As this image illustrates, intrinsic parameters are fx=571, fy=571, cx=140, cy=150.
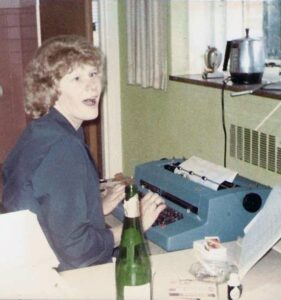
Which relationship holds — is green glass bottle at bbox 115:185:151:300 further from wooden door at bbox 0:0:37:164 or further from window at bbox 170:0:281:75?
wooden door at bbox 0:0:37:164

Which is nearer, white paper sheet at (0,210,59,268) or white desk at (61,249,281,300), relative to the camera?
white paper sheet at (0,210,59,268)

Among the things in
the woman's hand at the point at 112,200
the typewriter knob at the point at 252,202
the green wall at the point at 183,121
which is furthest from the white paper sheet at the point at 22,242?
the green wall at the point at 183,121

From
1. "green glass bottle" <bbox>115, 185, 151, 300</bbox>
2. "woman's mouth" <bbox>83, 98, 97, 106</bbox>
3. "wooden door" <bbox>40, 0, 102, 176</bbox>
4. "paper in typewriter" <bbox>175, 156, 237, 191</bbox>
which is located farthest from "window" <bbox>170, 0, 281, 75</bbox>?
"green glass bottle" <bbox>115, 185, 151, 300</bbox>

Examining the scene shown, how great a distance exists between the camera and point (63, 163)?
4.97ft

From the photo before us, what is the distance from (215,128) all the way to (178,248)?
0.83m

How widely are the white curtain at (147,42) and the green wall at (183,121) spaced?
0.08m

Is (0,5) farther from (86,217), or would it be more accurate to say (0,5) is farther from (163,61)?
(86,217)

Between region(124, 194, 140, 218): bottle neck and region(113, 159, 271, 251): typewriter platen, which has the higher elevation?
region(124, 194, 140, 218): bottle neck

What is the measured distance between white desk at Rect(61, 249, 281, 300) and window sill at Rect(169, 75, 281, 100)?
0.67 metres

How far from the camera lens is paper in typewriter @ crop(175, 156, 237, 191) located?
1.89 meters

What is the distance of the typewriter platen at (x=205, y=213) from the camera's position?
5.74 ft

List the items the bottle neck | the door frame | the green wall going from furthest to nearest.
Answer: the door frame → the green wall → the bottle neck

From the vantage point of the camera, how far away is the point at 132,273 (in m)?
1.32

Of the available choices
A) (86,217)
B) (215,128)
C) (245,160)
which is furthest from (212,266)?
(215,128)
